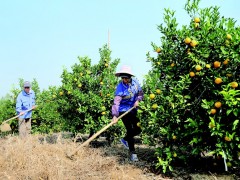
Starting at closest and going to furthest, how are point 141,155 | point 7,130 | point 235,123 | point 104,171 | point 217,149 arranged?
point 235,123
point 217,149
point 104,171
point 141,155
point 7,130

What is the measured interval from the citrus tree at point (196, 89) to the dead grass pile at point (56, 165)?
74 centimetres

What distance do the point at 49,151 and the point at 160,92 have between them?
2.71 meters

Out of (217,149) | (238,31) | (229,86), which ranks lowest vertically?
(217,149)

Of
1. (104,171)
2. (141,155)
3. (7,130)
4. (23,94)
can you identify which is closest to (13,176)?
(104,171)

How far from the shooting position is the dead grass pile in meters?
4.80

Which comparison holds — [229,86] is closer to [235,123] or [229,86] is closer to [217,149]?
[235,123]

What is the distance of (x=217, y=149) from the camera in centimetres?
440

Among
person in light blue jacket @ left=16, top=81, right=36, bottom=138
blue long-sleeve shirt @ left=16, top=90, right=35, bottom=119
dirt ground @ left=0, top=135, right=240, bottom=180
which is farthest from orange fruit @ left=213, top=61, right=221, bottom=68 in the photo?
blue long-sleeve shirt @ left=16, top=90, right=35, bottom=119

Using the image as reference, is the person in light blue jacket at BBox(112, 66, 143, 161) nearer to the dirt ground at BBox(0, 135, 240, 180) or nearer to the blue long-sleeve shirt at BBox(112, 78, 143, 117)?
the blue long-sleeve shirt at BBox(112, 78, 143, 117)

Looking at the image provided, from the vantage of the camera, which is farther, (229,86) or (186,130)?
(186,130)

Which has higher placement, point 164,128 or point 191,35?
point 191,35

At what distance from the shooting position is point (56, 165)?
5004mm

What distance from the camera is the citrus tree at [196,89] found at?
4.40 metres

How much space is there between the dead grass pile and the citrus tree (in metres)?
0.74
